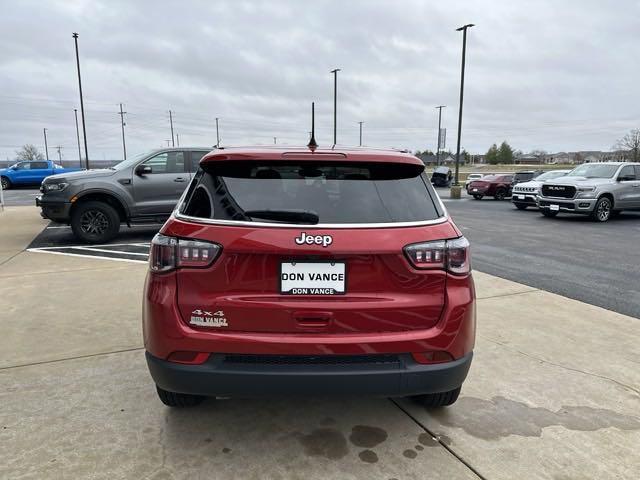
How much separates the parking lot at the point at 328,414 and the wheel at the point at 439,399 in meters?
0.07

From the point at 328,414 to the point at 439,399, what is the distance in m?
0.70

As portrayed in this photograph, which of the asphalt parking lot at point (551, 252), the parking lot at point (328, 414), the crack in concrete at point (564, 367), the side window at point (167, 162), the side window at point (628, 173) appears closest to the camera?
the parking lot at point (328, 414)

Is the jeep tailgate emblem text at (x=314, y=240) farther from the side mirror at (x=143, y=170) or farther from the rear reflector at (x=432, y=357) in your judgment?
the side mirror at (x=143, y=170)

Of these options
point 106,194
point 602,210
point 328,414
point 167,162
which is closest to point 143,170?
point 167,162

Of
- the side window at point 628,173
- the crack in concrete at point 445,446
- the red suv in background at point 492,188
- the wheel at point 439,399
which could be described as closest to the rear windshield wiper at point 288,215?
the wheel at point 439,399

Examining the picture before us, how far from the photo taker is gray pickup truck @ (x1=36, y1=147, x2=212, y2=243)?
29.0 ft

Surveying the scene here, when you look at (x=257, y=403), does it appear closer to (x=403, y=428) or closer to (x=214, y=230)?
(x=403, y=428)

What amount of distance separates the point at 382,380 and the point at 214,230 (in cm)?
109

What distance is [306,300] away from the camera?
92.0 inches

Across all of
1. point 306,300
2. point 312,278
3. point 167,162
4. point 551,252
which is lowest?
point 551,252

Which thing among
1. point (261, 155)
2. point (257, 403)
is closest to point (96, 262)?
point (257, 403)

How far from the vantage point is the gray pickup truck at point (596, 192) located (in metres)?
14.2

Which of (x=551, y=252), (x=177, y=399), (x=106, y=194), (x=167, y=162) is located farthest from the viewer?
(x=167, y=162)

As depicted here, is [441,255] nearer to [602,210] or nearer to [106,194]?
[106,194]
